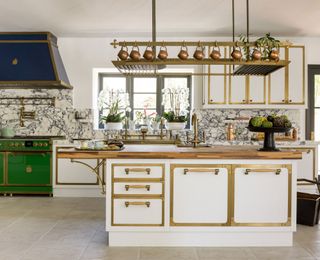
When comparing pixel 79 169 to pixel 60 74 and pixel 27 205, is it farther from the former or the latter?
pixel 60 74

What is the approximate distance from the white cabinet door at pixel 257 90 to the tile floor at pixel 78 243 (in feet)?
7.98

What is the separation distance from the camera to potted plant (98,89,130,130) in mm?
6832

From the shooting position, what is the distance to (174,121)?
672cm

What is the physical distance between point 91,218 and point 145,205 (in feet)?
4.54

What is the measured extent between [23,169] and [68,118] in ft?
3.74

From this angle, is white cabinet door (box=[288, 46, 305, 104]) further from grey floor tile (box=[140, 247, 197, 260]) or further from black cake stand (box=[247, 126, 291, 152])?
grey floor tile (box=[140, 247, 197, 260])

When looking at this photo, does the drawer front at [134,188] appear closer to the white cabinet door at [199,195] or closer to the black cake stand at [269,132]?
the white cabinet door at [199,195]

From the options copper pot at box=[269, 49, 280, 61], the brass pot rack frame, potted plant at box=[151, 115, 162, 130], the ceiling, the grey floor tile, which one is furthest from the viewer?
the brass pot rack frame

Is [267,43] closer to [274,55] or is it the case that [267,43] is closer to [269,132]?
[274,55]

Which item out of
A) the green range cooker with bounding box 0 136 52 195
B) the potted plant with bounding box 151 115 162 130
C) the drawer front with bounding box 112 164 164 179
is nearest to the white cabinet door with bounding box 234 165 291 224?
the drawer front with bounding box 112 164 164 179

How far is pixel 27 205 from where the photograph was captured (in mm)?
5820

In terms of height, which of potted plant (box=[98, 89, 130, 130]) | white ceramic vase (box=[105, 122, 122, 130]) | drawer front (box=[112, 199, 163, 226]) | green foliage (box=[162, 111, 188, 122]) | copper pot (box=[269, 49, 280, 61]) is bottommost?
drawer front (box=[112, 199, 163, 226])

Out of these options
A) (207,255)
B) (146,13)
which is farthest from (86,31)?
(207,255)

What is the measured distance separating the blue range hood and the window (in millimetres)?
889
